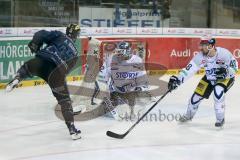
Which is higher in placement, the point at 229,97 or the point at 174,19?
the point at 174,19

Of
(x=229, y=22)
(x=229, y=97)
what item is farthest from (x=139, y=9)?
(x=229, y=97)

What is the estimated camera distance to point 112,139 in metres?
5.93

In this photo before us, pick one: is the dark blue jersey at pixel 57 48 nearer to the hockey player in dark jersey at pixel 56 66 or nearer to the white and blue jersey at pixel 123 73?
the hockey player in dark jersey at pixel 56 66

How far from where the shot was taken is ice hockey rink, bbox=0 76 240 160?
5238 millimetres

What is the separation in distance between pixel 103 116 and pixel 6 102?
1.79m

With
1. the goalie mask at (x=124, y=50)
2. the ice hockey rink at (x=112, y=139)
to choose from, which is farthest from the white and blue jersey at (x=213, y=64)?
the goalie mask at (x=124, y=50)

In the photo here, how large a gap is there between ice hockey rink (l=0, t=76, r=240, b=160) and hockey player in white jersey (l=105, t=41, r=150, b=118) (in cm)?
36

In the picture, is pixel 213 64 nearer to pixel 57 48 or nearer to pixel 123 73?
pixel 123 73

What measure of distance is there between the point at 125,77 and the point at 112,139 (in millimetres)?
1362

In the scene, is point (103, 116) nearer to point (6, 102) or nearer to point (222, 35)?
point (6, 102)

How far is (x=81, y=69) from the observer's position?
10.0m

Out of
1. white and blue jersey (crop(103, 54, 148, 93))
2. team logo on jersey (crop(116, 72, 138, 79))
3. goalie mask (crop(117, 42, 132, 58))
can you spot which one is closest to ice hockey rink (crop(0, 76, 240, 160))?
white and blue jersey (crop(103, 54, 148, 93))

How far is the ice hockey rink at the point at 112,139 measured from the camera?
524 centimetres

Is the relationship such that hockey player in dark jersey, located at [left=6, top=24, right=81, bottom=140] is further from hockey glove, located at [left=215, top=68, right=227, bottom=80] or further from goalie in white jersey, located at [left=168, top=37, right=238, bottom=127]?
hockey glove, located at [left=215, top=68, right=227, bottom=80]
